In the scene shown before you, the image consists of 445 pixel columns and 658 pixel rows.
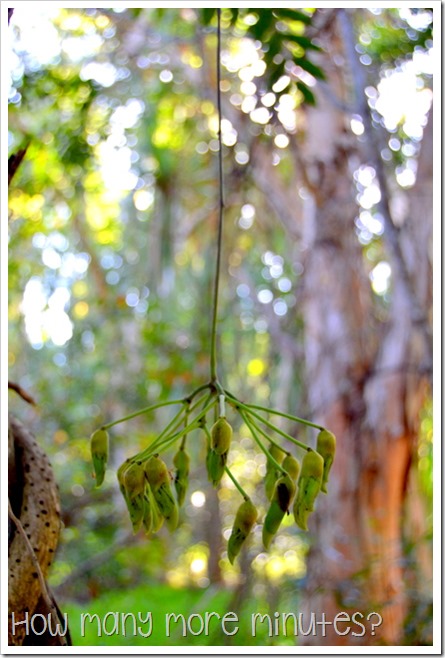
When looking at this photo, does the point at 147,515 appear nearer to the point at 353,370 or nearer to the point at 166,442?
the point at 166,442

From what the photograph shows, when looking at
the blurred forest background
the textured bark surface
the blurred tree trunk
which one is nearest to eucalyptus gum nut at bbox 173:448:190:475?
the textured bark surface

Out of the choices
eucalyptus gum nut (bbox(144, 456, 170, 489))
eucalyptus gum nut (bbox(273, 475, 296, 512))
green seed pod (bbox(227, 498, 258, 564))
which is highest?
eucalyptus gum nut (bbox(144, 456, 170, 489))

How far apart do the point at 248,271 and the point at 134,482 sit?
2160 mm

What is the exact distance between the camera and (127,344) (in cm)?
330

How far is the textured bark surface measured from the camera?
2.01ft

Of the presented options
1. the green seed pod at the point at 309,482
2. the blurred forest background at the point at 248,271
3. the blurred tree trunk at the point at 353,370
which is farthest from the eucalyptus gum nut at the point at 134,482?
the blurred tree trunk at the point at 353,370

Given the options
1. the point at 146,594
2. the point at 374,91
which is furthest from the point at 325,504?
the point at 146,594

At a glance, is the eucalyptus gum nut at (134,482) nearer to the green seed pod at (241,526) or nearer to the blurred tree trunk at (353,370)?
the green seed pod at (241,526)

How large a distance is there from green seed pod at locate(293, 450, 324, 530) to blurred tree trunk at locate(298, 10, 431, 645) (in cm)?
126

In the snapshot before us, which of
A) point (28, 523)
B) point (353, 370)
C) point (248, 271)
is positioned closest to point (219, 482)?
point (28, 523)

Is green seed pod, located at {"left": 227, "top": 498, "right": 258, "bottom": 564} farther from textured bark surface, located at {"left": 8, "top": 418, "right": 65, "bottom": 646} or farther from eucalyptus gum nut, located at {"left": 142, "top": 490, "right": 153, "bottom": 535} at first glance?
textured bark surface, located at {"left": 8, "top": 418, "right": 65, "bottom": 646}

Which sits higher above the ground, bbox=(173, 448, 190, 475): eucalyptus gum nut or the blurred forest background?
the blurred forest background

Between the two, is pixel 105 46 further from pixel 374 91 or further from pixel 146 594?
pixel 146 594

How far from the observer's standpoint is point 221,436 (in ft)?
1.63
